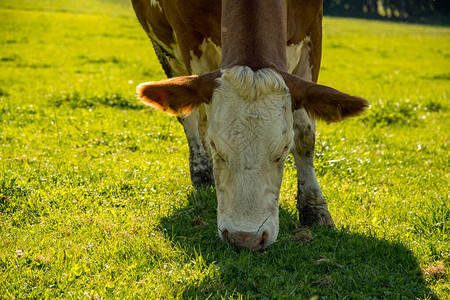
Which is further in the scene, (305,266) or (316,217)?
(316,217)

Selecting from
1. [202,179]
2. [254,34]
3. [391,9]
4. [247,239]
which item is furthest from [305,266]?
[391,9]

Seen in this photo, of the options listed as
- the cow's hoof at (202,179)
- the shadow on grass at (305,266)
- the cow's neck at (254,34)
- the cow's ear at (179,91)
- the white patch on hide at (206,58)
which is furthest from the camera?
the cow's hoof at (202,179)

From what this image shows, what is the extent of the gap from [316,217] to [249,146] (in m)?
1.38

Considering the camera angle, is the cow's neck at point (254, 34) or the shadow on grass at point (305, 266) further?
the cow's neck at point (254, 34)

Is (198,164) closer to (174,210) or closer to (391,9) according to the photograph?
(174,210)

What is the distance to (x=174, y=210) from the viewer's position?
15.3 feet

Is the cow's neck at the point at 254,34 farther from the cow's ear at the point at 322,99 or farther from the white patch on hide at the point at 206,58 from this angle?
the white patch on hide at the point at 206,58

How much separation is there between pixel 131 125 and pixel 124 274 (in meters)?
4.40

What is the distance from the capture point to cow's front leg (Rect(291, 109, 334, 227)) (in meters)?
4.50

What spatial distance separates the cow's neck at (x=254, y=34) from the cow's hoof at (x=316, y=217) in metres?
1.39

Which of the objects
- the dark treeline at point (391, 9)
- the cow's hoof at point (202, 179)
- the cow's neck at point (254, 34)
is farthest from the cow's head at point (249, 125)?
the dark treeline at point (391, 9)

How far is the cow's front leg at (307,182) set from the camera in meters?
4.50

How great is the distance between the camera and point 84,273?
11.4 feet

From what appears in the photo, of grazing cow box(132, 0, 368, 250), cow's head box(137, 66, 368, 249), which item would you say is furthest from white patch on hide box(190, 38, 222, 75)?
cow's head box(137, 66, 368, 249)
